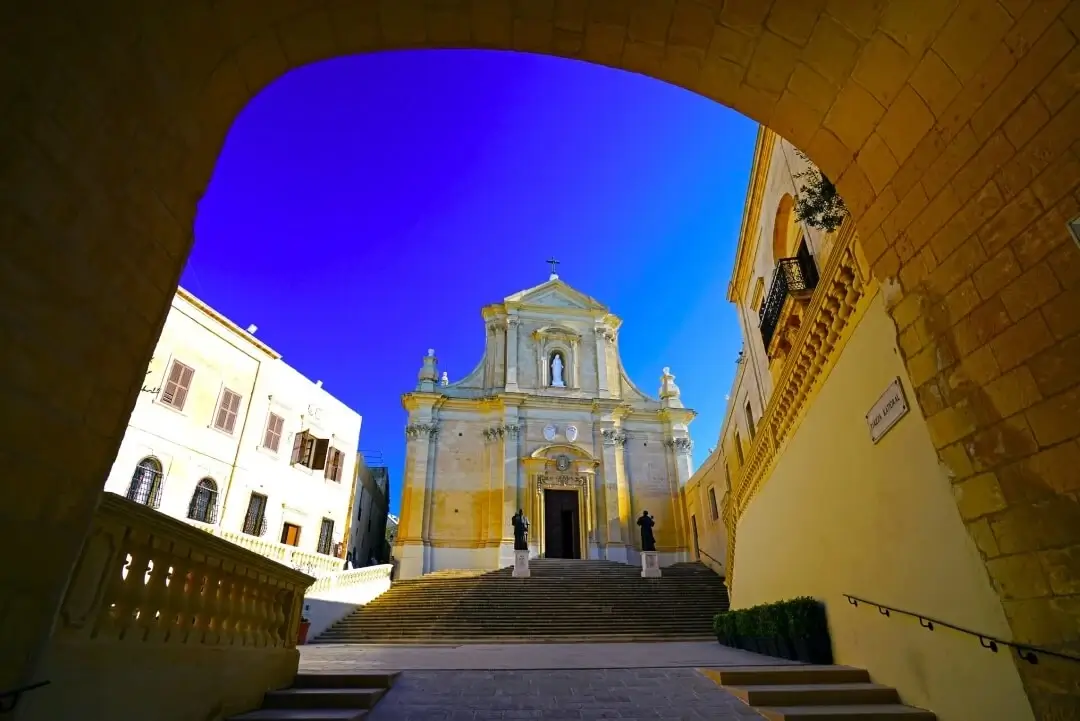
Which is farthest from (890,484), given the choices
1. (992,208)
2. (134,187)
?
(134,187)

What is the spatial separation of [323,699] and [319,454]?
17305 mm

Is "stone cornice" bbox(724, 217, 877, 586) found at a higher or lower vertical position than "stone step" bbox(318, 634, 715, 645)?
higher

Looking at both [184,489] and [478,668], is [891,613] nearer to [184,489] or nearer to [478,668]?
[478,668]

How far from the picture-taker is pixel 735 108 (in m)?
4.01

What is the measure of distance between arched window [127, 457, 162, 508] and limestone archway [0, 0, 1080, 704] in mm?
14636

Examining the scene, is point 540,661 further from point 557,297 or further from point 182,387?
point 557,297

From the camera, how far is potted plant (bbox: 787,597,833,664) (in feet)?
21.3

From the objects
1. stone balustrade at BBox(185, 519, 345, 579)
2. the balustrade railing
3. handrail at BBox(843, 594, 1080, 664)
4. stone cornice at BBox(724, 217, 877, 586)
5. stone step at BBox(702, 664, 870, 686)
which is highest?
stone cornice at BBox(724, 217, 877, 586)

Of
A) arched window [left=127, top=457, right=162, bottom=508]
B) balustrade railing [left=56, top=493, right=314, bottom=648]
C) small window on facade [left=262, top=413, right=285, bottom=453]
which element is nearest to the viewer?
balustrade railing [left=56, top=493, right=314, bottom=648]

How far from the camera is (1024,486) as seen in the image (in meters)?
2.74

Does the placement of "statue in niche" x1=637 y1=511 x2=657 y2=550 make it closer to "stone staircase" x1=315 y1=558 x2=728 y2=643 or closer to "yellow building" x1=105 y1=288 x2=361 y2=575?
"stone staircase" x1=315 y1=558 x2=728 y2=643

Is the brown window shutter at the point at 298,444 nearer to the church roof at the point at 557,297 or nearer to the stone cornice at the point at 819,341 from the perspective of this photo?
Result: the church roof at the point at 557,297

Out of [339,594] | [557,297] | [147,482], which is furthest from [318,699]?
[557,297]

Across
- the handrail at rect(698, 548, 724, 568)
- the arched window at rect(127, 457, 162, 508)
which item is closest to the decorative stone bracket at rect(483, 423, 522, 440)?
the handrail at rect(698, 548, 724, 568)
